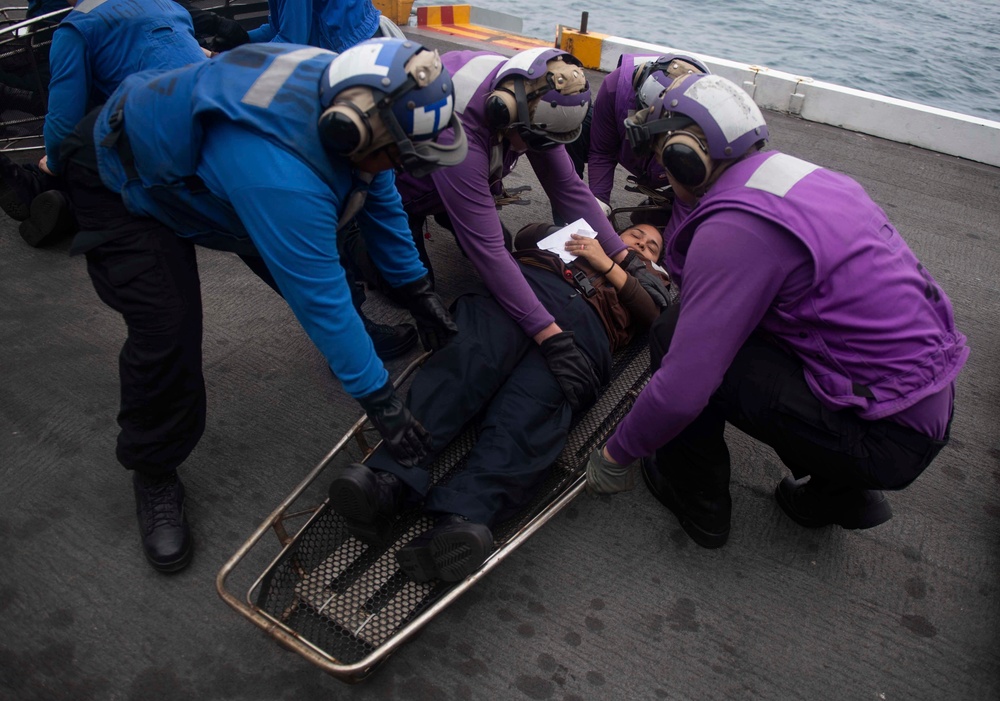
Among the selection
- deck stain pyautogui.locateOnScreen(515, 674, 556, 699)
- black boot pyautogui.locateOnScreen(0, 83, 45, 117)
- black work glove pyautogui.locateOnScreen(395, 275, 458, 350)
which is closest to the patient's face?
black work glove pyautogui.locateOnScreen(395, 275, 458, 350)

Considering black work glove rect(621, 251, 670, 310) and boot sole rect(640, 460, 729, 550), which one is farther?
black work glove rect(621, 251, 670, 310)

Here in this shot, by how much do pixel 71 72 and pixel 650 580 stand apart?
3051 millimetres

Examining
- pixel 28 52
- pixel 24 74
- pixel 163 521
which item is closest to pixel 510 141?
pixel 163 521

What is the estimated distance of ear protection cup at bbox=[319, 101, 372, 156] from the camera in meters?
1.73

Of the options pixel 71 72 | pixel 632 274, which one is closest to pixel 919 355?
pixel 632 274

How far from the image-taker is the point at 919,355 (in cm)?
196

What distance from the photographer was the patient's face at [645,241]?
3.77 m

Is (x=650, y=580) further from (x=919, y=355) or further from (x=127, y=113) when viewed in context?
(x=127, y=113)

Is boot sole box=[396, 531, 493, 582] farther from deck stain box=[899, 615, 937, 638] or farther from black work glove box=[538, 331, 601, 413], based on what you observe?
deck stain box=[899, 615, 937, 638]

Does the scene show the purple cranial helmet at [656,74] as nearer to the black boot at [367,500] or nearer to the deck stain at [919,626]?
the black boot at [367,500]

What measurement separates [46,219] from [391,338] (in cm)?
222

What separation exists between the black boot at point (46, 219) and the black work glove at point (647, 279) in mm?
3224

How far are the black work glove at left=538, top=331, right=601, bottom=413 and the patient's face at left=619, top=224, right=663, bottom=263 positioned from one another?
1180 mm

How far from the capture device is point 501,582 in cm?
244
